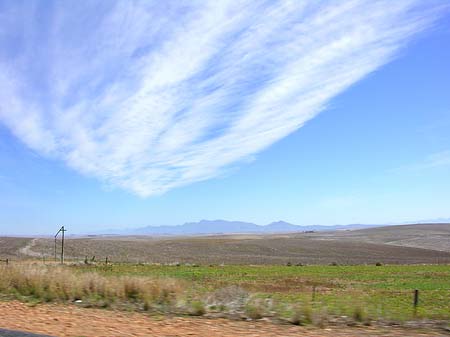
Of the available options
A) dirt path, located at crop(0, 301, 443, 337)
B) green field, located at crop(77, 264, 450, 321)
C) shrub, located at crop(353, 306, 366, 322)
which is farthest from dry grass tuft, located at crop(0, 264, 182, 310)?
shrub, located at crop(353, 306, 366, 322)

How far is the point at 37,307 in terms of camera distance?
12406mm

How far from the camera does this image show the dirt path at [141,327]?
29.3 feet

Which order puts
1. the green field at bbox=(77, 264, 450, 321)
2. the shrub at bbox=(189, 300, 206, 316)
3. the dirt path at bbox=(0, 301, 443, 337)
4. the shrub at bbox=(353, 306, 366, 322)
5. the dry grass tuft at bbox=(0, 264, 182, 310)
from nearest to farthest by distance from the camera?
the dirt path at bbox=(0, 301, 443, 337), the shrub at bbox=(353, 306, 366, 322), the green field at bbox=(77, 264, 450, 321), the shrub at bbox=(189, 300, 206, 316), the dry grass tuft at bbox=(0, 264, 182, 310)

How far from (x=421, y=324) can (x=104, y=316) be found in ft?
21.3

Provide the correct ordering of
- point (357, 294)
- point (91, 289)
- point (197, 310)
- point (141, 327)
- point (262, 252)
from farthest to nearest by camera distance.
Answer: point (262, 252)
point (357, 294)
point (91, 289)
point (197, 310)
point (141, 327)

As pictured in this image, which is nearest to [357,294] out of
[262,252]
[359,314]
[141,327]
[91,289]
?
[91,289]

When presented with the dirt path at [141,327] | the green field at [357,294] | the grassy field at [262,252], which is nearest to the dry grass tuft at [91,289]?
the green field at [357,294]

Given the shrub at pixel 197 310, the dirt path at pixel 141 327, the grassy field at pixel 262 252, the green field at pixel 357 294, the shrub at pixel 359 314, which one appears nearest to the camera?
the dirt path at pixel 141 327

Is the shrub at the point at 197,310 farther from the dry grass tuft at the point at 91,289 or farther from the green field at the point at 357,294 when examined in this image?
the green field at the point at 357,294

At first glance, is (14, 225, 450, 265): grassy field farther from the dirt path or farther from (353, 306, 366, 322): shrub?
(353, 306, 366, 322): shrub

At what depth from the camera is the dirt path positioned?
29.3 ft

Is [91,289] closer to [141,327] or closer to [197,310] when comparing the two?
[197,310]

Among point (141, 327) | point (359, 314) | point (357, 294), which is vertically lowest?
point (357, 294)

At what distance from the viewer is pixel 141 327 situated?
970 cm
